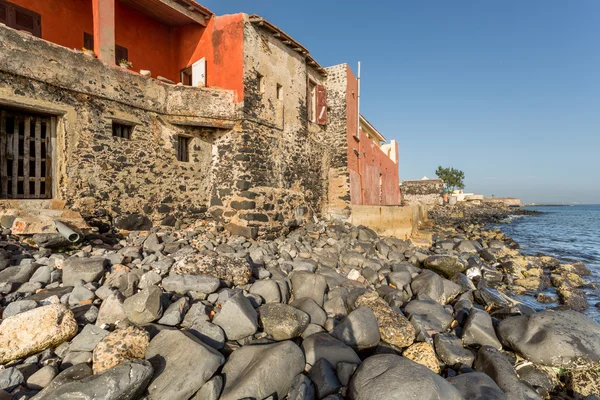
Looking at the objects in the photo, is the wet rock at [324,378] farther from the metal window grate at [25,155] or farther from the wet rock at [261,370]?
the metal window grate at [25,155]

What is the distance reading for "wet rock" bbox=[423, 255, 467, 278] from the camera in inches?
275

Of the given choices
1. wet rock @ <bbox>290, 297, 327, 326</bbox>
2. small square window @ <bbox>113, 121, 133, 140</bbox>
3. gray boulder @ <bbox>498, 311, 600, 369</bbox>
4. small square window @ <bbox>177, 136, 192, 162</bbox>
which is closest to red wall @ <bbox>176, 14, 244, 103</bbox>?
small square window @ <bbox>177, 136, 192, 162</bbox>

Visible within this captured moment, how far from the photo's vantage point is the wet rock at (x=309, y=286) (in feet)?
14.9

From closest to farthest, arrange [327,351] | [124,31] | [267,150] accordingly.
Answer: [327,351], [267,150], [124,31]

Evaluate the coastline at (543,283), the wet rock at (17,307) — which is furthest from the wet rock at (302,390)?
the coastline at (543,283)

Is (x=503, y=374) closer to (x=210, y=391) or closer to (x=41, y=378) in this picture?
(x=210, y=391)

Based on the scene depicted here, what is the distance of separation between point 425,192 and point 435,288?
3045cm

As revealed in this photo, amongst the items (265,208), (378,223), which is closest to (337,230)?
(378,223)

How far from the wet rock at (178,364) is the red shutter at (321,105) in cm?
914

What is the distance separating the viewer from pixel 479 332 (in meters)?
4.09

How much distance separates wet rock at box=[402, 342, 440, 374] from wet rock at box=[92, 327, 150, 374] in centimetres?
292

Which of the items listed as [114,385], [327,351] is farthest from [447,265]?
[114,385]

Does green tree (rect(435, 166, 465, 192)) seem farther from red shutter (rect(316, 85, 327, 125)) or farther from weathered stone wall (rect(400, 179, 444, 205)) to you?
red shutter (rect(316, 85, 327, 125))

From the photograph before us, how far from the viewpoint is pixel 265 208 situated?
7.84 m
